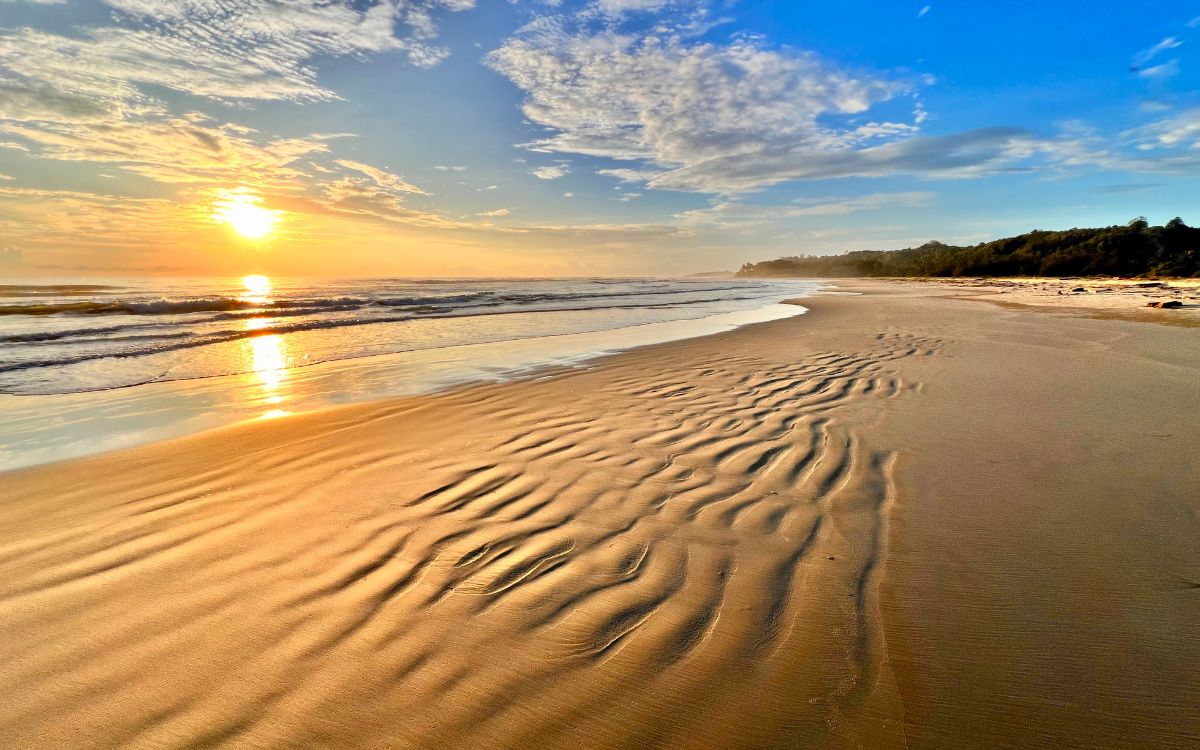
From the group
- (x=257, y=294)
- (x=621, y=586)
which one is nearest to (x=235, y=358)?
(x=621, y=586)

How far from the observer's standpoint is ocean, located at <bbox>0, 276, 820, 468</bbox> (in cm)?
597

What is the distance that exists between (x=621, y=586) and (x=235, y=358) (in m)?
11.1

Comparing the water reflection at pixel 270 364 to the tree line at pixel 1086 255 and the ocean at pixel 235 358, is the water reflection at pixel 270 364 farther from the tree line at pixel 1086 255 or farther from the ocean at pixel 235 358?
the tree line at pixel 1086 255

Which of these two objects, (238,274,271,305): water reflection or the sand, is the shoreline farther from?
(238,274,271,305): water reflection

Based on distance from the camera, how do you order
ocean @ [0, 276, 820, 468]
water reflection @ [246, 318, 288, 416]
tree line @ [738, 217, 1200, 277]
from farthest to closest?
1. tree line @ [738, 217, 1200, 277]
2. water reflection @ [246, 318, 288, 416]
3. ocean @ [0, 276, 820, 468]

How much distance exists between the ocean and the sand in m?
1.69

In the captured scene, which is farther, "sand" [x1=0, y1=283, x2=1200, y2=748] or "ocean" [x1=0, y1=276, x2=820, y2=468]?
"ocean" [x1=0, y1=276, x2=820, y2=468]

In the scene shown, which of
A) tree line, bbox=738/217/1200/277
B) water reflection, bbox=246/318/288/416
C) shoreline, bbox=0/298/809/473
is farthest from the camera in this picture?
tree line, bbox=738/217/1200/277

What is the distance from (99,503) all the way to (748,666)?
4.56 m

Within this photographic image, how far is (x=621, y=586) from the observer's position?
257 centimetres

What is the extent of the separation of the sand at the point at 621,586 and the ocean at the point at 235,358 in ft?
5.53

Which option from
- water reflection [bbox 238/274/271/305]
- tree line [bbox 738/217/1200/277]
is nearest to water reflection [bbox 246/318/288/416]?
water reflection [bbox 238/274/271/305]

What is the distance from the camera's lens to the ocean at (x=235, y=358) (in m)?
5.97

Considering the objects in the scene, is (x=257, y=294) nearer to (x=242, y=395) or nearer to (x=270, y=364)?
(x=270, y=364)
